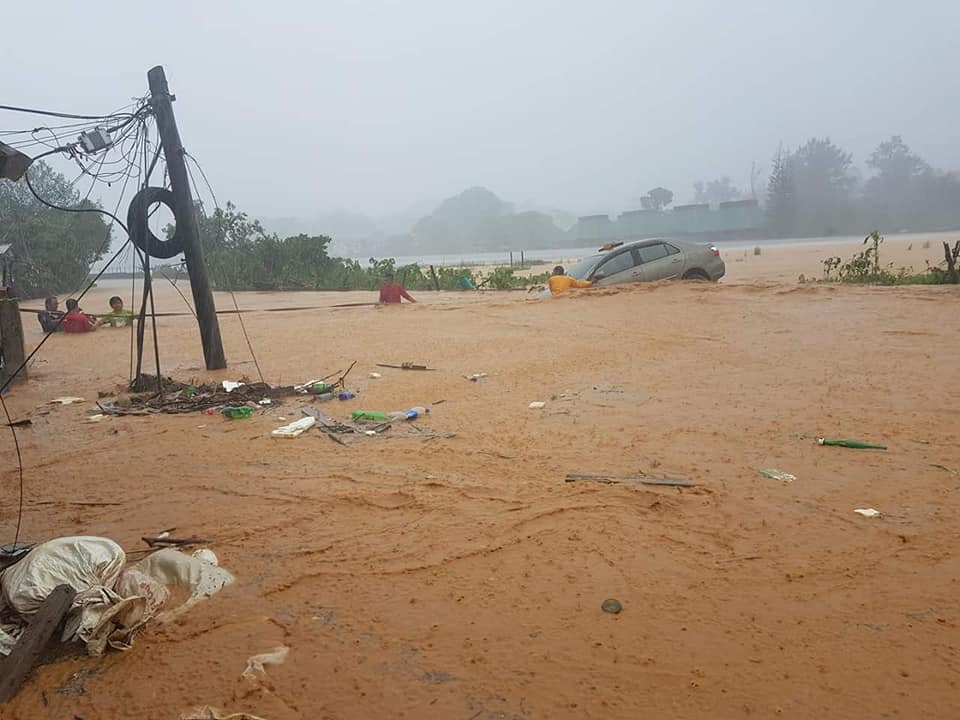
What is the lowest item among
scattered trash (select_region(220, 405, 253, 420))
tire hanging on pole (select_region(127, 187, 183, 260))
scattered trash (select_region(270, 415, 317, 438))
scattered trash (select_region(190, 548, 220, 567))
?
scattered trash (select_region(190, 548, 220, 567))

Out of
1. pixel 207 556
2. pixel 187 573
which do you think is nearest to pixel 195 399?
pixel 207 556

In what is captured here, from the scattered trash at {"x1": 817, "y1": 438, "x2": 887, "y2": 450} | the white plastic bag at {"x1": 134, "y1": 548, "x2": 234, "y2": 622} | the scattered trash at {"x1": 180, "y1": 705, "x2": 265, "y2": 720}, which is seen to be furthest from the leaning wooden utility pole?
the scattered trash at {"x1": 817, "y1": 438, "x2": 887, "y2": 450}

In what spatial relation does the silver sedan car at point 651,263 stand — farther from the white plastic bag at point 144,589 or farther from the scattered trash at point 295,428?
the white plastic bag at point 144,589

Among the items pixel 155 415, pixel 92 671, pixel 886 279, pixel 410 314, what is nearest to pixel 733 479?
pixel 92 671

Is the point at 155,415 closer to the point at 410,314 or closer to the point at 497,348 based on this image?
the point at 497,348

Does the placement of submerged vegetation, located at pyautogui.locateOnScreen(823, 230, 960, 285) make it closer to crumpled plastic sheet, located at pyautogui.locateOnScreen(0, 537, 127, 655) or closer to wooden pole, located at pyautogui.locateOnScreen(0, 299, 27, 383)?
crumpled plastic sheet, located at pyautogui.locateOnScreen(0, 537, 127, 655)

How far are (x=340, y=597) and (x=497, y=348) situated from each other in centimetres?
722

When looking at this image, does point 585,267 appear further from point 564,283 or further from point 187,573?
point 187,573

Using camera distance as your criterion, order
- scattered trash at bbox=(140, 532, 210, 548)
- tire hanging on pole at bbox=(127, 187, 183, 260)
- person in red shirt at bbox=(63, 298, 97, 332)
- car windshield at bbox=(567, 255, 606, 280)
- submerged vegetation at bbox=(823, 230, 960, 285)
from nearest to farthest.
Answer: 1. scattered trash at bbox=(140, 532, 210, 548)
2. tire hanging on pole at bbox=(127, 187, 183, 260)
3. submerged vegetation at bbox=(823, 230, 960, 285)
4. person in red shirt at bbox=(63, 298, 97, 332)
5. car windshield at bbox=(567, 255, 606, 280)

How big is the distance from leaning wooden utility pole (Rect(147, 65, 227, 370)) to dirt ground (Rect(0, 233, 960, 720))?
1958 millimetres

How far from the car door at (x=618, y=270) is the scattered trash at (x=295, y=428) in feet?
35.2

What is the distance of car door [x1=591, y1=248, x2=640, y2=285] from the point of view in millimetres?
15414

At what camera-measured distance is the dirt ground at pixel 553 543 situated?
236 cm

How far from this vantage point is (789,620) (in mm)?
2662
